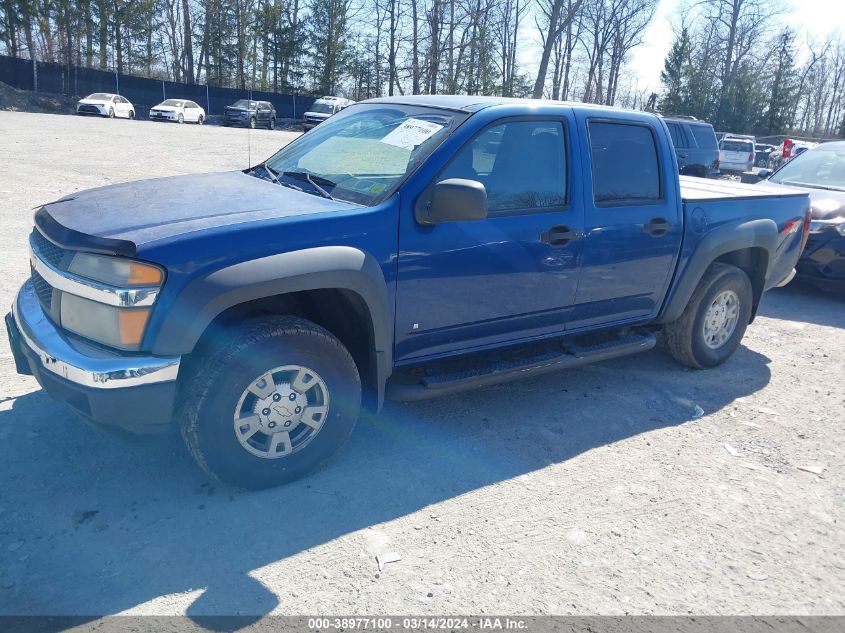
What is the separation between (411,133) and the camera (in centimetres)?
394

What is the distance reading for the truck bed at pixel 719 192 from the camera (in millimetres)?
5101

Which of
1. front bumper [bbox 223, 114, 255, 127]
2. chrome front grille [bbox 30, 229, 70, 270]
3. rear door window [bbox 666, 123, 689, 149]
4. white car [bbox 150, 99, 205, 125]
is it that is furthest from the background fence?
chrome front grille [bbox 30, 229, 70, 270]

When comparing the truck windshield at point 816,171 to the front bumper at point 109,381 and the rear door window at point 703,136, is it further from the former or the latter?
the front bumper at point 109,381

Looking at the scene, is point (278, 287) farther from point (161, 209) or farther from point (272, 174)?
point (272, 174)

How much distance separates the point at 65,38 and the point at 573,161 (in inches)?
2112

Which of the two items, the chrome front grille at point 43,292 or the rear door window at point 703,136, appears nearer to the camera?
the chrome front grille at point 43,292

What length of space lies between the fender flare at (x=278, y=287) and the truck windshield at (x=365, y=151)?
0.43 m

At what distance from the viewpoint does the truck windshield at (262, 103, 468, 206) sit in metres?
3.71

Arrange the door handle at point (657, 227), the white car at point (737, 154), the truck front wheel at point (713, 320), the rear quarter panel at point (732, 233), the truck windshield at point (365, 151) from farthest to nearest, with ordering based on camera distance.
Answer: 1. the white car at point (737, 154)
2. the truck front wheel at point (713, 320)
3. the rear quarter panel at point (732, 233)
4. the door handle at point (657, 227)
5. the truck windshield at point (365, 151)

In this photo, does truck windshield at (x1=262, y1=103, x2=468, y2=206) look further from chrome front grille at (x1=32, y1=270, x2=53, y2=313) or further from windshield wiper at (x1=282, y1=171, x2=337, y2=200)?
chrome front grille at (x1=32, y1=270, x2=53, y2=313)

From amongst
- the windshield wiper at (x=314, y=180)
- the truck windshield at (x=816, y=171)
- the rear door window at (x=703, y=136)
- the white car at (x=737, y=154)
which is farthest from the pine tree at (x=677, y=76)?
the windshield wiper at (x=314, y=180)

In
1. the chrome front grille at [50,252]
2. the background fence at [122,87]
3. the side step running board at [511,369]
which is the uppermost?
the background fence at [122,87]

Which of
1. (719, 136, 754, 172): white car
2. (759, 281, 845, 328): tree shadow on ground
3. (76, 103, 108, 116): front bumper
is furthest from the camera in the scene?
(76, 103, 108, 116): front bumper

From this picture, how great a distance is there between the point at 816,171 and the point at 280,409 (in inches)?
340
